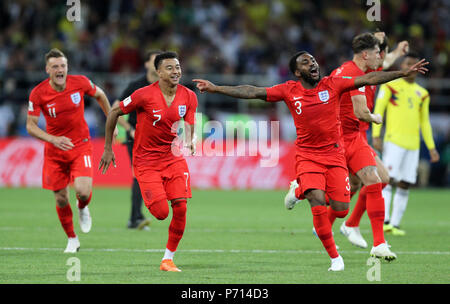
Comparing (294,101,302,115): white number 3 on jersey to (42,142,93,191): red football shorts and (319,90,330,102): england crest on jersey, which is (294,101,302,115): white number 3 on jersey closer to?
(319,90,330,102): england crest on jersey

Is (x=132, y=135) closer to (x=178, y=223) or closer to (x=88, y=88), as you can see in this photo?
(x=88, y=88)

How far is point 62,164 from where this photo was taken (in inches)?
416

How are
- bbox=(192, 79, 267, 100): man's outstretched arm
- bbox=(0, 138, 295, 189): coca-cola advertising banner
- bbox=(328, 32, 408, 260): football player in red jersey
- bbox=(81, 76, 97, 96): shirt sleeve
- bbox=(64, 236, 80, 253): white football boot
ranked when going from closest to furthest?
bbox=(192, 79, 267, 100): man's outstretched arm
bbox=(328, 32, 408, 260): football player in red jersey
bbox=(64, 236, 80, 253): white football boot
bbox=(81, 76, 97, 96): shirt sleeve
bbox=(0, 138, 295, 189): coca-cola advertising banner

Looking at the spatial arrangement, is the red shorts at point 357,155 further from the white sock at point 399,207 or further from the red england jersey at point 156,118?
the white sock at point 399,207

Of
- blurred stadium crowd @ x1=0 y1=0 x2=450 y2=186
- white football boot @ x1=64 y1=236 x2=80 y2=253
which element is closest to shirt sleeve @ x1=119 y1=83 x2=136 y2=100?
white football boot @ x1=64 y1=236 x2=80 y2=253

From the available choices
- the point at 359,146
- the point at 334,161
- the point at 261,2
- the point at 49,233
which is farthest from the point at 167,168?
the point at 261,2

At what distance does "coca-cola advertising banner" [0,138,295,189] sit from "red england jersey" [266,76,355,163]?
12297mm

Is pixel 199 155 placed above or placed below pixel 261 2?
below

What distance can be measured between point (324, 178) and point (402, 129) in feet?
14.6

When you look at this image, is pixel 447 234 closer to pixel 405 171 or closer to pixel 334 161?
pixel 405 171

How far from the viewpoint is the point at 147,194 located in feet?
29.1

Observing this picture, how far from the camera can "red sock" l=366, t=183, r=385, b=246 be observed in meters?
9.26

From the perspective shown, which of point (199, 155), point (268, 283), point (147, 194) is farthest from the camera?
point (199, 155)

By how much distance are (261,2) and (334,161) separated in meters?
18.7
